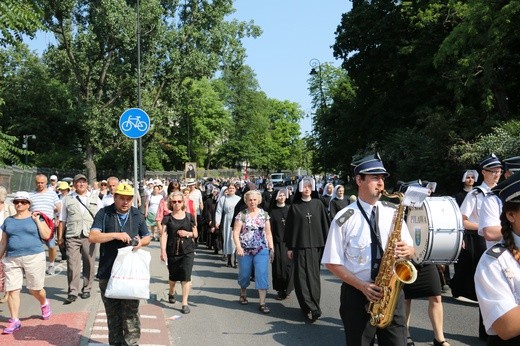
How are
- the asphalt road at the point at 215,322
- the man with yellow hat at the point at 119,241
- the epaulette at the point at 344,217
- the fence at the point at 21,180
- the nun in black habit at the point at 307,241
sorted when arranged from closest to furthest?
1. the epaulette at the point at 344,217
2. the man with yellow hat at the point at 119,241
3. the asphalt road at the point at 215,322
4. the nun in black habit at the point at 307,241
5. the fence at the point at 21,180

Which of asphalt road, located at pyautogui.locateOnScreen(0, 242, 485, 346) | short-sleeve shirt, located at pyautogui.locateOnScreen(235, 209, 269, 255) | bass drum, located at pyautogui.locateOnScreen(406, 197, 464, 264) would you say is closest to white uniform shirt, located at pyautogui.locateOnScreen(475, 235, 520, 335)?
bass drum, located at pyautogui.locateOnScreen(406, 197, 464, 264)

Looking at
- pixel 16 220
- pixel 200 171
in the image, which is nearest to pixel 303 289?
pixel 16 220

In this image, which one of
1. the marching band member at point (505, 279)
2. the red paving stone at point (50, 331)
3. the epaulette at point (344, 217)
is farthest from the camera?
the red paving stone at point (50, 331)

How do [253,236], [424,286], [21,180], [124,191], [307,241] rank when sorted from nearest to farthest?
[124,191] → [424,286] → [307,241] → [253,236] → [21,180]

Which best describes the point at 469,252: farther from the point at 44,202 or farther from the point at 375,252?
the point at 44,202

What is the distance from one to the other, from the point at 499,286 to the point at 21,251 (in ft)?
20.8

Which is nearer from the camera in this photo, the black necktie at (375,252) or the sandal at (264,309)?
the black necktie at (375,252)

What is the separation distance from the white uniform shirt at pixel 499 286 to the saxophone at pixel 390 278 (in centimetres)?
102

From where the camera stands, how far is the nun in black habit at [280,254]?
→ 10016 millimetres

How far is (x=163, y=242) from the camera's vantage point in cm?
916

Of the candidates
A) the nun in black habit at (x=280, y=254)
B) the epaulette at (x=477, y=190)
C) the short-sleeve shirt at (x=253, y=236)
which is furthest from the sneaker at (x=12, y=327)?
the epaulette at (x=477, y=190)

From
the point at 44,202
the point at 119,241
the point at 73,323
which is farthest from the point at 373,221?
the point at 44,202

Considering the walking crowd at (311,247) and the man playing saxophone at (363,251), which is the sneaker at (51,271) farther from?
the man playing saxophone at (363,251)

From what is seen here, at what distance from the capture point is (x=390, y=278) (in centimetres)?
399
